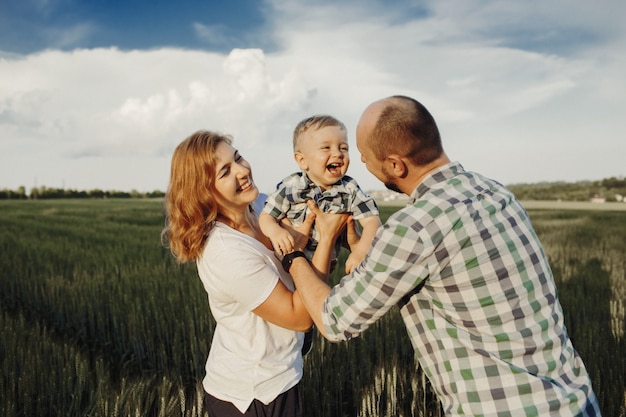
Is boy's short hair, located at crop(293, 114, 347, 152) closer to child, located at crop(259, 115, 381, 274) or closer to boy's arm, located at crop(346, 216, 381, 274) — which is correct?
child, located at crop(259, 115, 381, 274)

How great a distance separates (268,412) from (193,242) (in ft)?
2.24

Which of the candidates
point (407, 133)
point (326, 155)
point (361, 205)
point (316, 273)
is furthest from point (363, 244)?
point (407, 133)

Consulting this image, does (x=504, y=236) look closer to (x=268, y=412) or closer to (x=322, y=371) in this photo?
(x=268, y=412)

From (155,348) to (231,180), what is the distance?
2906 millimetres

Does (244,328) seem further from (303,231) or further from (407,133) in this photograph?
(407,133)

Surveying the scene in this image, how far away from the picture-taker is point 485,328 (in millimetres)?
1520

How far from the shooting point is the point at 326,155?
2389 mm

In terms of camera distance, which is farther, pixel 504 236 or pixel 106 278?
pixel 106 278

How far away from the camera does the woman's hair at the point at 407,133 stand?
65.1 inches

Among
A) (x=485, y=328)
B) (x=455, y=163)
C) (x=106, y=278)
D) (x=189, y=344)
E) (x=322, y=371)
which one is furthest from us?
(x=106, y=278)

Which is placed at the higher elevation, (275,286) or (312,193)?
(312,193)

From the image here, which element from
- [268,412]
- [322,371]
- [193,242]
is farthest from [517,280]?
[322,371]

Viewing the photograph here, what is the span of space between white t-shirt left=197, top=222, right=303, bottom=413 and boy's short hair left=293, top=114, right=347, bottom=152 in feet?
2.39

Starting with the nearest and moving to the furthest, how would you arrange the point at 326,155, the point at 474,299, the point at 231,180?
the point at 474,299 < the point at 231,180 < the point at 326,155
